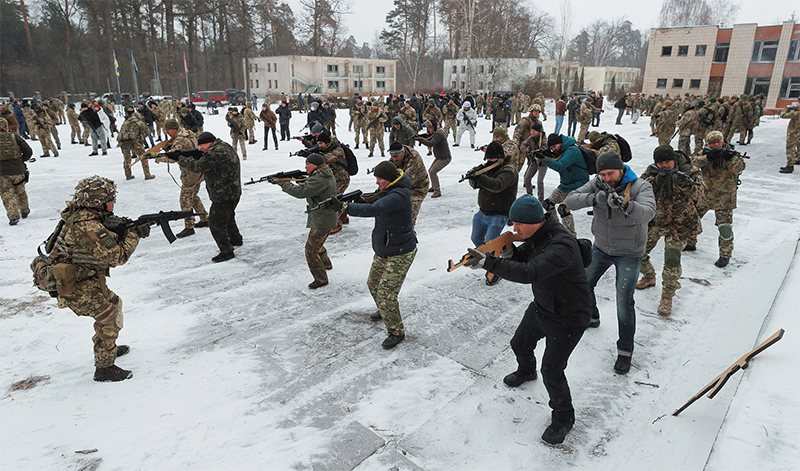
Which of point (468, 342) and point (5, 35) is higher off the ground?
point (5, 35)

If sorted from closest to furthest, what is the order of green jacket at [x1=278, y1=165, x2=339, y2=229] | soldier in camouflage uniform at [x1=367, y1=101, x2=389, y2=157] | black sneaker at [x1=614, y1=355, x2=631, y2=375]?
black sneaker at [x1=614, y1=355, x2=631, y2=375] < green jacket at [x1=278, y1=165, x2=339, y2=229] < soldier in camouflage uniform at [x1=367, y1=101, x2=389, y2=157]

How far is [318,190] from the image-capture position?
194 inches

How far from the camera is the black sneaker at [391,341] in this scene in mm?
4227

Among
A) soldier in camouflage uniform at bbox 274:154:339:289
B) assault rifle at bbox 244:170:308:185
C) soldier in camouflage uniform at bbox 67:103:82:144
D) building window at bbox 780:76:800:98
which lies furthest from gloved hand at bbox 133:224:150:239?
building window at bbox 780:76:800:98

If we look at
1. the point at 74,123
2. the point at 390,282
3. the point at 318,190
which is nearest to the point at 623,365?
the point at 390,282

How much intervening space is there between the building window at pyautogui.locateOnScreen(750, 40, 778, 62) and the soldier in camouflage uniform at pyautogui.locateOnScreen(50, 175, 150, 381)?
150 feet

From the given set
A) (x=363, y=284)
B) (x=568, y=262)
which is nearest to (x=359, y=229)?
(x=363, y=284)

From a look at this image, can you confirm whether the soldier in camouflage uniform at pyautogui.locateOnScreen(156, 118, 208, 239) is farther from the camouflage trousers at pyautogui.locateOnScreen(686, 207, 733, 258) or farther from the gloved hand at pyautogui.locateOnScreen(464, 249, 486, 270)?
the camouflage trousers at pyautogui.locateOnScreen(686, 207, 733, 258)

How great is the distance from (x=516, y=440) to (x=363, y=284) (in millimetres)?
2935

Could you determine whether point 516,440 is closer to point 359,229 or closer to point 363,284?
point 363,284

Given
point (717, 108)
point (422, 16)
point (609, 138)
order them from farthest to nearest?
point (422, 16) < point (717, 108) < point (609, 138)

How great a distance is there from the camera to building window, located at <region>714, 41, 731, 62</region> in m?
36.4

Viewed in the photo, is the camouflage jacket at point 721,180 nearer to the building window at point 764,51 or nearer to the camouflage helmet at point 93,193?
the camouflage helmet at point 93,193

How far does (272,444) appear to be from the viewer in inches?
122
